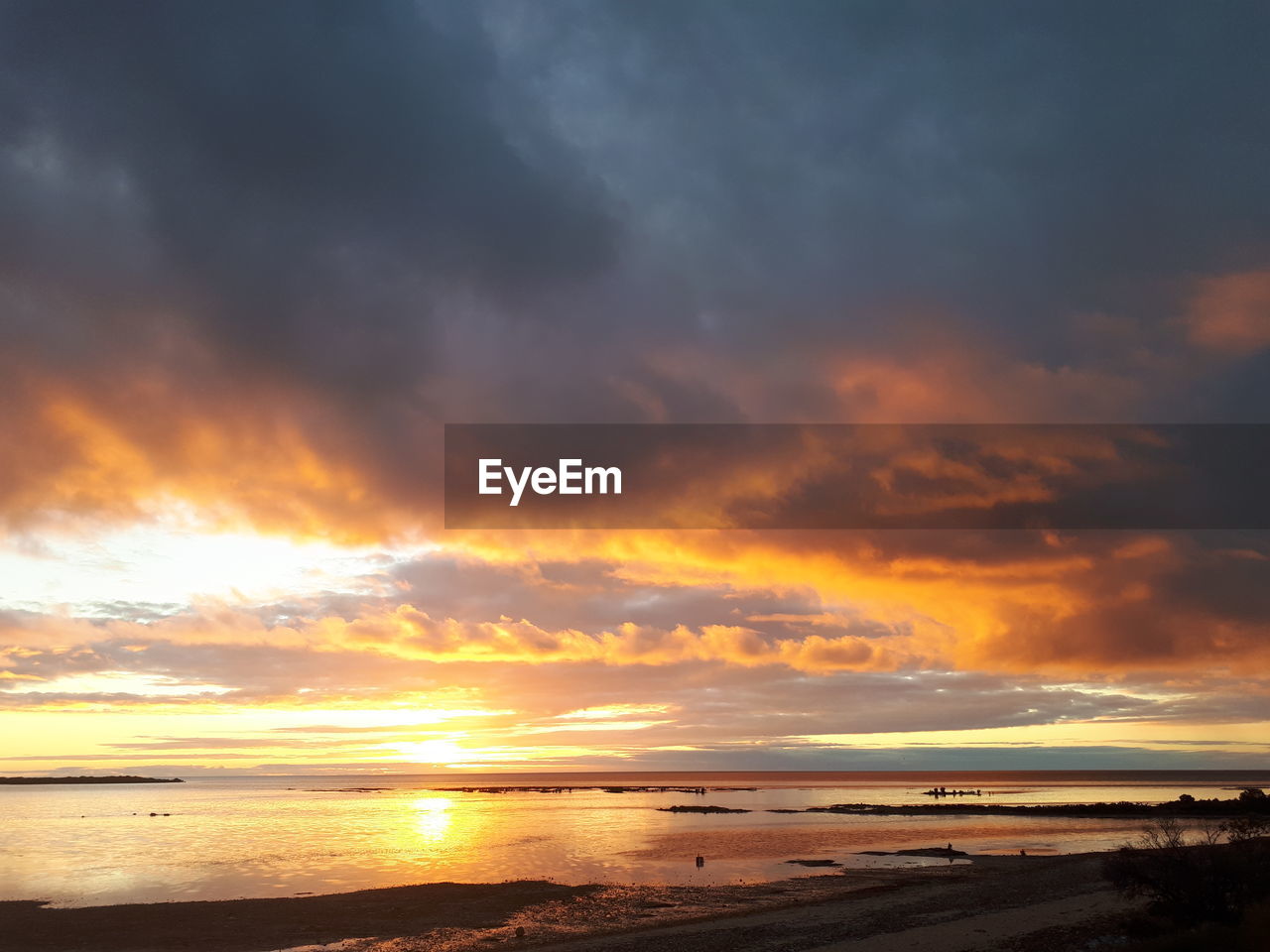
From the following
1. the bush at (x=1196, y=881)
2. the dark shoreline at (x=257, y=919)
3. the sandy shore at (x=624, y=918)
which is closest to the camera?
the bush at (x=1196, y=881)

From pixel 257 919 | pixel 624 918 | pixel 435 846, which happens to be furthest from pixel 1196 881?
pixel 435 846

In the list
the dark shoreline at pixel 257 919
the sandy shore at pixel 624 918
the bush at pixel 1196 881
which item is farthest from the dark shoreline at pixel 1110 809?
the dark shoreline at pixel 257 919

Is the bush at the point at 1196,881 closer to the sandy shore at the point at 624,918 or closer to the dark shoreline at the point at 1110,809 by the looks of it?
the sandy shore at the point at 624,918

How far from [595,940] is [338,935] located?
10.8 meters

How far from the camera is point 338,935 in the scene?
3550 centimetres

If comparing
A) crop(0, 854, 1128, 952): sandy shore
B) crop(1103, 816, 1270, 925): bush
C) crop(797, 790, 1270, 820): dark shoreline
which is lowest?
crop(797, 790, 1270, 820): dark shoreline

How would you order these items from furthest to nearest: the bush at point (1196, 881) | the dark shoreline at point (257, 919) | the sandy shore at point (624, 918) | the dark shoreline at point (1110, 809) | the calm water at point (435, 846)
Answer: the dark shoreline at point (1110, 809) < the calm water at point (435, 846) < the dark shoreline at point (257, 919) < the sandy shore at point (624, 918) < the bush at point (1196, 881)

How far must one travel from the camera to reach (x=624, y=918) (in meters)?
38.8

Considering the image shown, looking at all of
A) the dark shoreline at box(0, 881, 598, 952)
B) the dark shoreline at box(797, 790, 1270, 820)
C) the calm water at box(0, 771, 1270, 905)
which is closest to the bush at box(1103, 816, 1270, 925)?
the dark shoreline at box(0, 881, 598, 952)

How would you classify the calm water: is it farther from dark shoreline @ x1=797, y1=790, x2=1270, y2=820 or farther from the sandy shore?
dark shoreline @ x1=797, y1=790, x2=1270, y2=820

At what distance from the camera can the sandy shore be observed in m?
31.5

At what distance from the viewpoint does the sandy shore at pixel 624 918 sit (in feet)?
103

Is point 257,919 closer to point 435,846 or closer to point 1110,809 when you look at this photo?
point 435,846

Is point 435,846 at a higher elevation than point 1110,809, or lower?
higher
